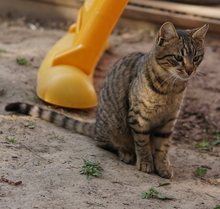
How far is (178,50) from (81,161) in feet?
4.13

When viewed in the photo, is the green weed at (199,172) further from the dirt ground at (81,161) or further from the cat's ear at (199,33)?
the cat's ear at (199,33)

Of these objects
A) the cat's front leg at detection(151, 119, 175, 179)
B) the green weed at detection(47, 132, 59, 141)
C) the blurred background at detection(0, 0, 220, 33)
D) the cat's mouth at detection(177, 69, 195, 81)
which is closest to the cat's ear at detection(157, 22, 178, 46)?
the cat's mouth at detection(177, 69, 195, 81)

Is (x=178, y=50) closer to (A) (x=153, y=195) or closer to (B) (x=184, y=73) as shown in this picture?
(B) (x=184, y=73)

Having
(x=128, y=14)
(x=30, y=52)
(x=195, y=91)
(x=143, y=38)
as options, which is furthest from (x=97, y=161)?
(x=128, y=14)

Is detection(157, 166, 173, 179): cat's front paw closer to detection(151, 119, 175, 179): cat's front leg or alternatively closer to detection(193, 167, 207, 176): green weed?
detection(151, 119, 175, 179): cat's front leg

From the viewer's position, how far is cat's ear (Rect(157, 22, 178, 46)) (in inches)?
127

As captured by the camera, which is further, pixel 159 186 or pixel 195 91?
pixel 195 91

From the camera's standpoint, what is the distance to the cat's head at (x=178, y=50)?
321 centimetres

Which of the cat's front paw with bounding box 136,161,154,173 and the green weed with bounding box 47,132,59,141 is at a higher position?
the cat's front paw with bounding box 136,161,154,173

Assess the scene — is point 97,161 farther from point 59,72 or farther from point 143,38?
point 143,38

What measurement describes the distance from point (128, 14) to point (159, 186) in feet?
17.6

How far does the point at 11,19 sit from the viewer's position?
815cm

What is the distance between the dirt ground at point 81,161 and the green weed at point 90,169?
0.05 m

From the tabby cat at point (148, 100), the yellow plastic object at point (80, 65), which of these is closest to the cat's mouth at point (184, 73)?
the tabby cat at point (148, 100)
